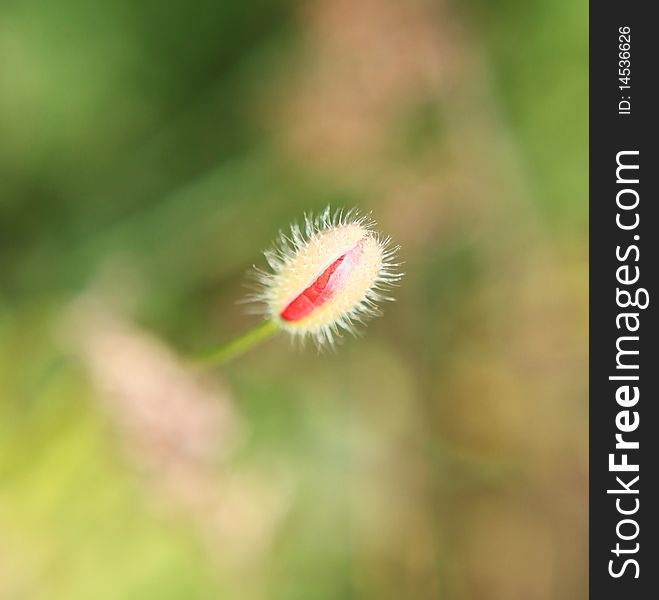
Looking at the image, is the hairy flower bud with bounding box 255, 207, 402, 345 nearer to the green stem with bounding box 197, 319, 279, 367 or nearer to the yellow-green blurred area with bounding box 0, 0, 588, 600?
the green stem with bounding box 197, 319, 279, 367

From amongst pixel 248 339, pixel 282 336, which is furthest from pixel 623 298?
pixel 248 339

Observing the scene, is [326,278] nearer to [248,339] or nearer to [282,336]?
[248,339]

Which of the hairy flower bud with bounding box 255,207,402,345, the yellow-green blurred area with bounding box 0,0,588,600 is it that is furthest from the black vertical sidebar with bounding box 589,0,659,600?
the hairy flower bud with bounding box 255,207,402,345

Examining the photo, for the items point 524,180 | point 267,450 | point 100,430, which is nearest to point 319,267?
point 100,430

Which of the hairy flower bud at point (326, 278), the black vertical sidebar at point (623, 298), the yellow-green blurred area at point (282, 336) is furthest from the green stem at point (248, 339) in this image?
the black vertical sidebar at point (623, 298)

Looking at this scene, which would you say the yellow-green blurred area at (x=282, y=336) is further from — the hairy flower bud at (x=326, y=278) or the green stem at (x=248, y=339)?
the hairy flower bud at (x=326, y=278)

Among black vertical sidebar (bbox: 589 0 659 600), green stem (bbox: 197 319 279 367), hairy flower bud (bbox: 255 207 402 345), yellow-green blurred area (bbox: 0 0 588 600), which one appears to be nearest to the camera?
hairy flower bud (bbox: 255 207 402 345)

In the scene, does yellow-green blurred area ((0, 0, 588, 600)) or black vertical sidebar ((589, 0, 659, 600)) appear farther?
black vertical sidebar ((589, 0, 659, 600))
